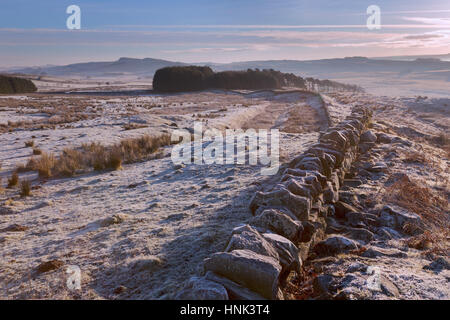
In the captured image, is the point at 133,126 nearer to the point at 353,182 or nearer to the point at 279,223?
the point at 353,182

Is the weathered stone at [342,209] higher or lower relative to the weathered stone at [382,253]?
higher

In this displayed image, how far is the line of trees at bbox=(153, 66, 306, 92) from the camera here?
5953 centimetres

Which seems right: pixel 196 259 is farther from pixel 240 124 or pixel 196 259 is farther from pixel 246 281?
pixel 240 124

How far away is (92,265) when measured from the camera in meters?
3.49

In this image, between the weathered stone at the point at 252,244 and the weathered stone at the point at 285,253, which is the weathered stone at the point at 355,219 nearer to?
the weathered stone at the point at 285,253

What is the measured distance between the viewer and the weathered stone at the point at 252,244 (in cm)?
283

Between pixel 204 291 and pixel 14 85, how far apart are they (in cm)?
7562

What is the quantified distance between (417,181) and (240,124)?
500 inches

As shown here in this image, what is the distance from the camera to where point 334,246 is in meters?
3.75

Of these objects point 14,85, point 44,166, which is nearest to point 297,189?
point 44,166

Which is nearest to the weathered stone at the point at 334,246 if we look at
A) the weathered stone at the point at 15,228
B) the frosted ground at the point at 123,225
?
the frosted ground at the point at 123,225

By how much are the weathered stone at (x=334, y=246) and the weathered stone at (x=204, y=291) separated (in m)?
1.80
